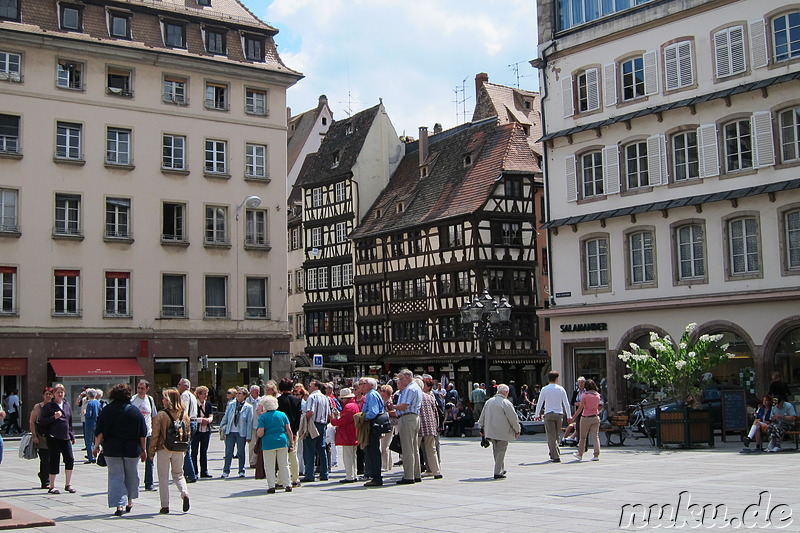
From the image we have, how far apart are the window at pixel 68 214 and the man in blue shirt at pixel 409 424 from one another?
2716 centimetres

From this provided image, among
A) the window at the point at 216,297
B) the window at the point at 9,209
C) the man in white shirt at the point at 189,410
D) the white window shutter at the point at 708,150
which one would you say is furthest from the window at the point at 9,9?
the man in white shirt at the point at 189,410

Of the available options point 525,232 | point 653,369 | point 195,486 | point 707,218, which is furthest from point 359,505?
point 525,232

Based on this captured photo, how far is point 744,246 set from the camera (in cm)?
3275

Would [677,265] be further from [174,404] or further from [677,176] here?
[174,404]

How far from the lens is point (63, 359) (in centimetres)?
4028

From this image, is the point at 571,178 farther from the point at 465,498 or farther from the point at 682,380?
the point at 465,498

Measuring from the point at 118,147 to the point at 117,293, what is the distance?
6086 mm

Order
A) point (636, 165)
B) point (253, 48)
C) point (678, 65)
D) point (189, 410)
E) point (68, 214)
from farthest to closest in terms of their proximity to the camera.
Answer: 1. point (253, 48)
2. point (68, 214)
3. point (636, 165)
4. point (678, 65)
5. point (189, 410)

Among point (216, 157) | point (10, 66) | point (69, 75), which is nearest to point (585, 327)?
point (216, 157)

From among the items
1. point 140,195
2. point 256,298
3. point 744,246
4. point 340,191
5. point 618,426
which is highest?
point 340,191

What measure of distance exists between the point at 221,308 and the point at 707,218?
20876 millimetres

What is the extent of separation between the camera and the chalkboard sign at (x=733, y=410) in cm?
2580

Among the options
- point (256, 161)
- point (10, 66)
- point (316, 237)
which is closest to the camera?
point (10, 66)

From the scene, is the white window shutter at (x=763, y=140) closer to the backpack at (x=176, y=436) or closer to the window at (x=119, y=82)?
the backpack at (x=176, y=436)
